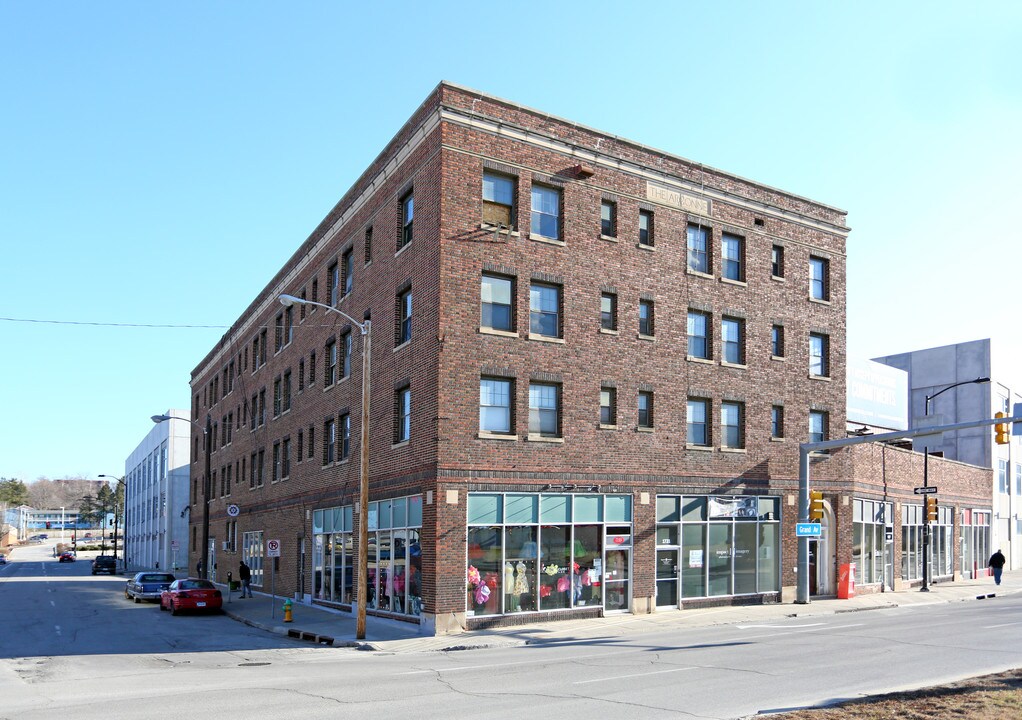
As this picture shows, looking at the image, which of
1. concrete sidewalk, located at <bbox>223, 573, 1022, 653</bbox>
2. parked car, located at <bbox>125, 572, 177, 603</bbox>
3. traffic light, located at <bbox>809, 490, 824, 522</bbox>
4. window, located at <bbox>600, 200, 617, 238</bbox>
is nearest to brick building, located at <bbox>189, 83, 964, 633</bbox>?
window, located at <bbox>600, 200, 617, 238</bbox>

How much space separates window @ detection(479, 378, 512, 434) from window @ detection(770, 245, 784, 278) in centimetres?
1331

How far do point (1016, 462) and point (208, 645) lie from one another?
56.5 metres

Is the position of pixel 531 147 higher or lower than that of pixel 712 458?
higher

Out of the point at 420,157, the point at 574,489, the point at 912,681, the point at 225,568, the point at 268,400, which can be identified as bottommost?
→ the point at 225,568

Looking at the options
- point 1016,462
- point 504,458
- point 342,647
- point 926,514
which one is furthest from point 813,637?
point 1016,462

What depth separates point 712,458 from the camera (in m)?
33.0

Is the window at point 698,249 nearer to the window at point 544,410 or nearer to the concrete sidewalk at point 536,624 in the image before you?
the window at point 544,410

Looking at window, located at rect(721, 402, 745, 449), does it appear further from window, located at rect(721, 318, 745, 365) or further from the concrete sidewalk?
the concrete sidewalk

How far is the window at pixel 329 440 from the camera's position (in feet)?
122

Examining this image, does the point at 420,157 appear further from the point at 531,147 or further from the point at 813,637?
the point at 813,637

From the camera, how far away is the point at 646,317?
3225 centimetres

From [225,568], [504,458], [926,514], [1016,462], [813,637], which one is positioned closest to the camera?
[813,637]

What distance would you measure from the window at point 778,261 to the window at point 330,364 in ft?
57.2

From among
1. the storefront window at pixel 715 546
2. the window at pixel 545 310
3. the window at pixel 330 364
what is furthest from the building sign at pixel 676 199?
the window at pixel 330 364
